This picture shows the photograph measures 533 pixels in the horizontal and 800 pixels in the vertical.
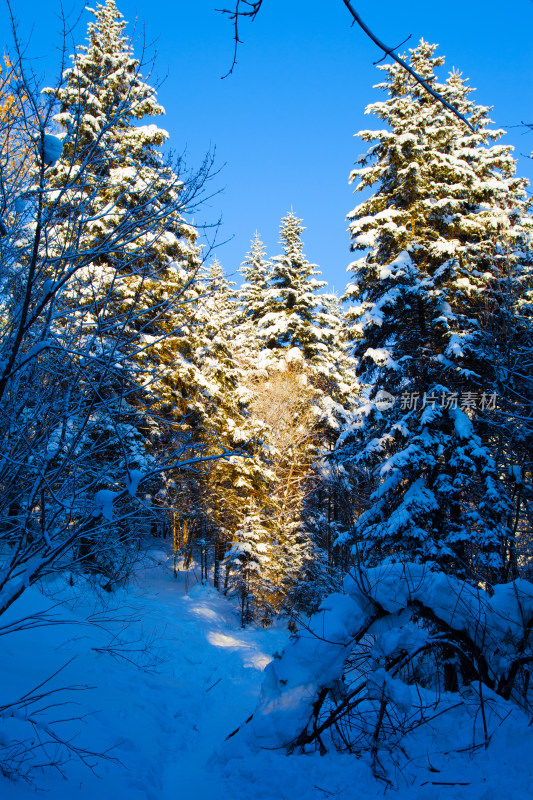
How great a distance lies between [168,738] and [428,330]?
9.74 meters

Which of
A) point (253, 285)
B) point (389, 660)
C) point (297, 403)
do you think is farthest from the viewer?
point (253, 285)

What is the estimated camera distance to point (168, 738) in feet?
20.1

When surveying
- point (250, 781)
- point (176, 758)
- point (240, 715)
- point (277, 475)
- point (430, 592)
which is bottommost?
point (240, 715)

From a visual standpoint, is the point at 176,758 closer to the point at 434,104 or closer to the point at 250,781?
the point at 250,781

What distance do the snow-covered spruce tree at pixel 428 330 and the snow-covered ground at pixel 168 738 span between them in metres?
4.48

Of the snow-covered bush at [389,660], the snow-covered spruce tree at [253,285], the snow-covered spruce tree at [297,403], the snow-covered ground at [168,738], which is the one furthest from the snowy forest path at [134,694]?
the snow-covered spruce tree at [253,285]

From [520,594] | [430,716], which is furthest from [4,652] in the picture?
[520,594]

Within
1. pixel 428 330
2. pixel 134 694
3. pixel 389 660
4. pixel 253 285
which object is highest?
pixel 253 285

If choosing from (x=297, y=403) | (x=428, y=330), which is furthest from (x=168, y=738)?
(x=297, y=403)

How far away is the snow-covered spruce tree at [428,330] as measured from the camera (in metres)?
9.55

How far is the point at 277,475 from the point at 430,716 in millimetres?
13769

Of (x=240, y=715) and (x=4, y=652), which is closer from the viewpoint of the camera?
(x=4, y=652)

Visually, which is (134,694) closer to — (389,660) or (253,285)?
(389,660)

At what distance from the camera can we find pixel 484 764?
3.29 m
